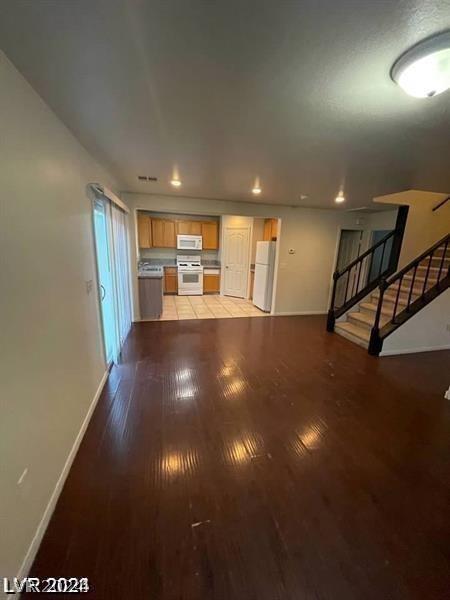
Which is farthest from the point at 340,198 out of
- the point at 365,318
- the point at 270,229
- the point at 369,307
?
the point at 270,229

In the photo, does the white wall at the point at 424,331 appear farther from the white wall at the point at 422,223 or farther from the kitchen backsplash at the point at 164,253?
the kitchen backsplash at the point at 164,253

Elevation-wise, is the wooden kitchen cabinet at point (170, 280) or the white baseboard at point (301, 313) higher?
the wooden kitchen cabinet at point (170, 280)

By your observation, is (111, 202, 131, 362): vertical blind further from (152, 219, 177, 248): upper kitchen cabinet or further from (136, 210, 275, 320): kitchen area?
(152, 219, 177, 248): upper kitchen cabinet

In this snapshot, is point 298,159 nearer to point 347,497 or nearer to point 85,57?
point 85,57

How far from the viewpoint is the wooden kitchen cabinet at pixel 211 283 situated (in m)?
6.97

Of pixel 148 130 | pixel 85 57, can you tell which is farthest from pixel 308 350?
pixel 85 57

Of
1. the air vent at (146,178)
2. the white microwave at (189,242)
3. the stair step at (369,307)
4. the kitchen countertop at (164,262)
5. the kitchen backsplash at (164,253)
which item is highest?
the air vent at (146,178)

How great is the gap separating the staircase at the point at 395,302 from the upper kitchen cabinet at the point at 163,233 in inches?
189

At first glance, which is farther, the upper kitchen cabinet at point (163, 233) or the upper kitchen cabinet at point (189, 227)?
the upper kitchen cabinet at point (189, 227)

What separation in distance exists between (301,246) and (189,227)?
3.21 meters

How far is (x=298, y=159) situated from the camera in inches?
89.7

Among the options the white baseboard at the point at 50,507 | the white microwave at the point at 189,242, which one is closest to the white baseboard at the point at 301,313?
the white microwave at the point at 189,242

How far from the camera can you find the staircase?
3428 millimetres

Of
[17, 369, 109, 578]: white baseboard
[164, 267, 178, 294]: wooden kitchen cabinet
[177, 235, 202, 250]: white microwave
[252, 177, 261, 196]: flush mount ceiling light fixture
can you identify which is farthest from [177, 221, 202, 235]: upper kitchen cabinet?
[17, 369, 109, 578]: white baseboard
